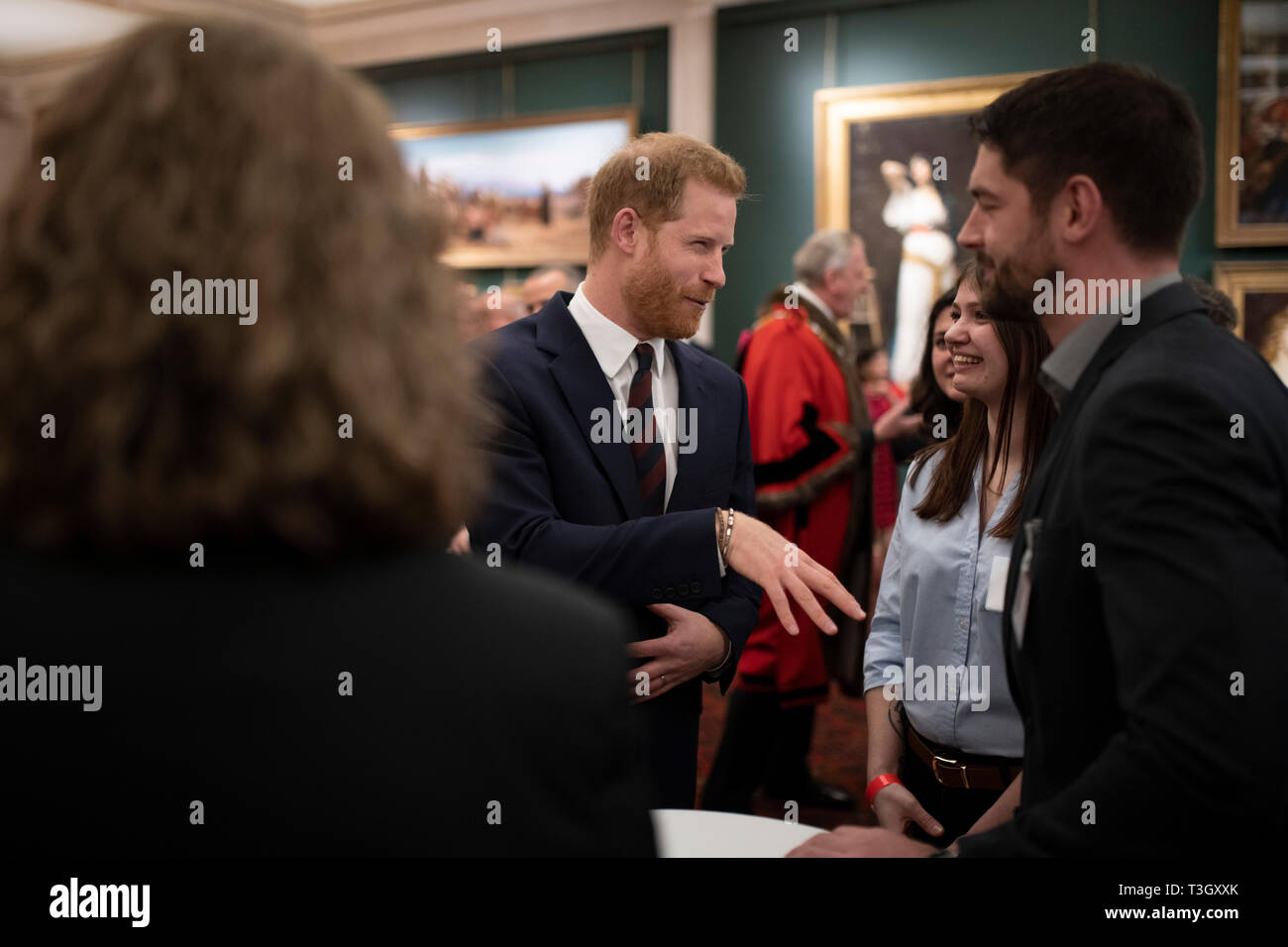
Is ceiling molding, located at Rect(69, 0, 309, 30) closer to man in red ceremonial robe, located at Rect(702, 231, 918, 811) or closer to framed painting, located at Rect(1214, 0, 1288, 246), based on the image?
man in red ceremonial robe, located at Rect(702, 231, 918, 811)

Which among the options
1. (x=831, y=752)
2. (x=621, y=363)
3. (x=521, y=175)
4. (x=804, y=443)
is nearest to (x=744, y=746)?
(x=804, y=443)

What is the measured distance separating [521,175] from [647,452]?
18.8 ft

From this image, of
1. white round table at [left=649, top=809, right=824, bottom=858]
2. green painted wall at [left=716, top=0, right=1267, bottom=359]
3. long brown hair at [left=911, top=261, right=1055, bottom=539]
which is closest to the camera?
white round table at [left=649, top=809, right=824, bottom=858]

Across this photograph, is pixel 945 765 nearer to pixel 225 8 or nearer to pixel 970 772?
pixel 970 772

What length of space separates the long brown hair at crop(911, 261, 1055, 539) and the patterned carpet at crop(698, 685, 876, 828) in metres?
2.02

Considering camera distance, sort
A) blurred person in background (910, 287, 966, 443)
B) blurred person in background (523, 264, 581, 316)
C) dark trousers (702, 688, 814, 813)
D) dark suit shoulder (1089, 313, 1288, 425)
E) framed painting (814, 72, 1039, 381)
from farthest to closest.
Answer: framed painting (814, 72, 1039, 381)
blurred person in background (523, 264, 581, 316)
dark trousers (702, 688, 814, 813)
blurred person in background (910, 287, 966, 443)
dark suit shoulder (1089, 313, 1288, 425)

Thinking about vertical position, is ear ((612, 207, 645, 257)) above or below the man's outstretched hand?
above

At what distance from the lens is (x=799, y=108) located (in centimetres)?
632

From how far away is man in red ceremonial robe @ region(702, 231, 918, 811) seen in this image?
353cm

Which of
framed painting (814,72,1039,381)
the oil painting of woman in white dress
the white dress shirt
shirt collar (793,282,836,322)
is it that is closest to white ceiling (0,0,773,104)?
framed painting (814,72,1039,381)

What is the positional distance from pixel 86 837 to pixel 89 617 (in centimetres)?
17

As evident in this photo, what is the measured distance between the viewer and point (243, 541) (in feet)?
2.40

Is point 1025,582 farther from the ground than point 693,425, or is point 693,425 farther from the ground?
point 693,425

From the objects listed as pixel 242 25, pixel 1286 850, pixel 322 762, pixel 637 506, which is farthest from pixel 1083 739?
pixel 242 25
